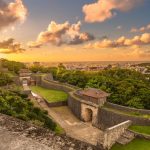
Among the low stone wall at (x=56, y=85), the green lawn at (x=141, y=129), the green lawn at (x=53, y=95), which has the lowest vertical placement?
the green lawn at (x=141, y=129)

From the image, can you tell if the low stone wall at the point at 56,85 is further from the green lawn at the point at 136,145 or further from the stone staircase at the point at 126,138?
the green lawn at the point at 136,145

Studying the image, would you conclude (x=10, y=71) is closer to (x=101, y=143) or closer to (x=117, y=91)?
(x=117, y=91)

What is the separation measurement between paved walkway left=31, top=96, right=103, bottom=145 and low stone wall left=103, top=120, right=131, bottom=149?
969 mm

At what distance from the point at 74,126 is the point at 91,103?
316 centimetres

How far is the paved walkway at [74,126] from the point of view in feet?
69.2

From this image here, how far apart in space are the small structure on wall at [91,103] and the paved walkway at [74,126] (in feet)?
3.15

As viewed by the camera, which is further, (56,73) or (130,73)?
(56,73)

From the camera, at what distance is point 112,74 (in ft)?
133

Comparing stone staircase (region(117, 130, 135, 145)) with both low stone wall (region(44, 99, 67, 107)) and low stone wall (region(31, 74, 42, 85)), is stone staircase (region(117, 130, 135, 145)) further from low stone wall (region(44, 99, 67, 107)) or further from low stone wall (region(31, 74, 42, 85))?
low stone wall (region(31, 74, 42, 85))

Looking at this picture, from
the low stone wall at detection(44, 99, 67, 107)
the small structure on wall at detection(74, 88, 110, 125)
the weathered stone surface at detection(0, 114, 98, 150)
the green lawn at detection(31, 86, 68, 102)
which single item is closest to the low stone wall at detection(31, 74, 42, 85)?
the green lawn at detection(31, 86, 68, 102)

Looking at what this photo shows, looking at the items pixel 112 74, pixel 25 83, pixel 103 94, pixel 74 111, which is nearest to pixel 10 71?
pixel 25 83

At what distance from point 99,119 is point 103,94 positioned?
2.96 m

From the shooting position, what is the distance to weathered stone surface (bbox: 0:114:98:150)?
4.14 metres

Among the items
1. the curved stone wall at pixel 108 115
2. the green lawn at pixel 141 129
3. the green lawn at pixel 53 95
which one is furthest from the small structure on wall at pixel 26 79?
the green lawn at pixel 141 129
